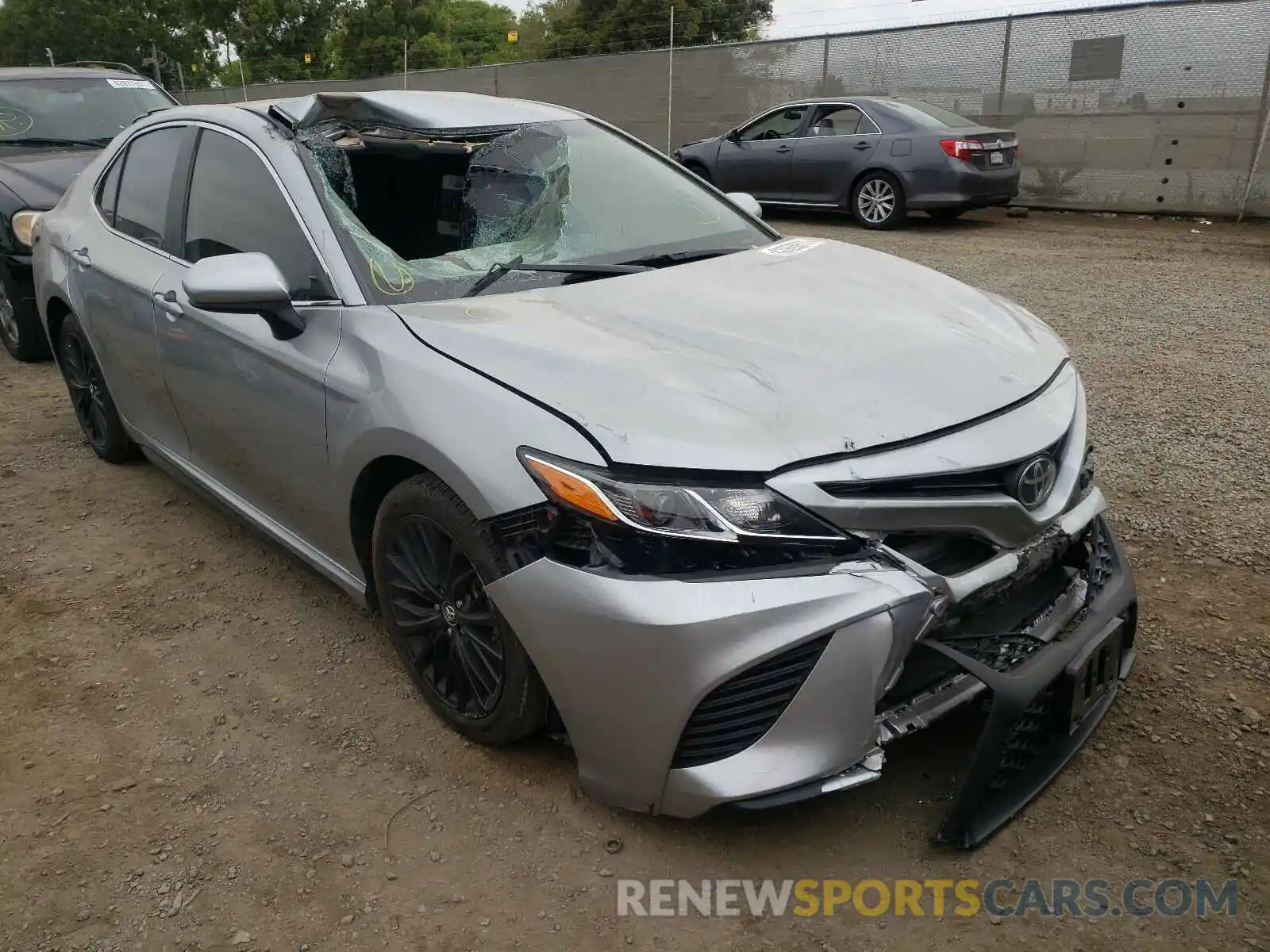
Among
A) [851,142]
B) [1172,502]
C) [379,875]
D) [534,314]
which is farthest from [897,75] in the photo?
[379,875]

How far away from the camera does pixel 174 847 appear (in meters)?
2.35

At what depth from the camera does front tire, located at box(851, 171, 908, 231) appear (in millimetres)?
10734

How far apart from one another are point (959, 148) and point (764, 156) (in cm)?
251

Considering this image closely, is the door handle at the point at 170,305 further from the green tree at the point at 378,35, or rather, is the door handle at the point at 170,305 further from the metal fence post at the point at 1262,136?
the green tree at the point at 378,35

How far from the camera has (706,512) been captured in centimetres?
197

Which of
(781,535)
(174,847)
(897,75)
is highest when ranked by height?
(897,75)

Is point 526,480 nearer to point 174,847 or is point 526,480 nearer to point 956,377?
point 956,377

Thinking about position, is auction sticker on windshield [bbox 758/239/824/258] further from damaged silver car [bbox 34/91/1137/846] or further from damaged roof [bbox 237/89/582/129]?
damaged roof [bbox 237/89/582/129]

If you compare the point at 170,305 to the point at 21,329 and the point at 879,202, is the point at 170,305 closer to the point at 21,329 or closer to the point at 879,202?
the point at 21,329

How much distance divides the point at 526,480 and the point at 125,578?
230 cm

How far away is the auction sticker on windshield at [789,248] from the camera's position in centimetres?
325

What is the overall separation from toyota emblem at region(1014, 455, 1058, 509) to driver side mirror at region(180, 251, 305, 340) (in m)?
1.93

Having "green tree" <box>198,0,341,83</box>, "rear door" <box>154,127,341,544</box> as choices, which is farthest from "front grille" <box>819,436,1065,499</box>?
"green tree" <box>198,0,341,83</box>

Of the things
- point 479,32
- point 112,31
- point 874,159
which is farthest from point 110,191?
point 479,32
